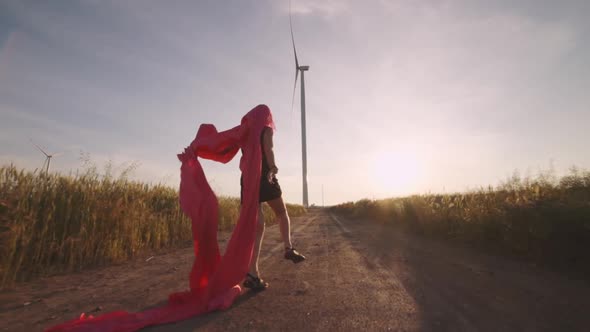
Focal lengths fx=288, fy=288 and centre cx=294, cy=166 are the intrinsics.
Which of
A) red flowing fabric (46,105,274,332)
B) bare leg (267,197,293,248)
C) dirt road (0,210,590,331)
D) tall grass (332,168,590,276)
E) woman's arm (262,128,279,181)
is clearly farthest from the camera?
tall grass (332,168,590,276)

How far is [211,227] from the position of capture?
3.27 meters

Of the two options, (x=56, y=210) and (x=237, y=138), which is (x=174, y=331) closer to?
(x=237, y=138)

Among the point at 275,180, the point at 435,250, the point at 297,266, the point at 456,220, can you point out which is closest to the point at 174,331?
the point at 275,180

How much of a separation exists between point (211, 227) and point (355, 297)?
1.71 meters

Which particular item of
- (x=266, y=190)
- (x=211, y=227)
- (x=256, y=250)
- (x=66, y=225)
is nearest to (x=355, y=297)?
(x=256, y=250)

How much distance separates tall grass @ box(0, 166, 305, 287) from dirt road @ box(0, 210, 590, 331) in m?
0.34

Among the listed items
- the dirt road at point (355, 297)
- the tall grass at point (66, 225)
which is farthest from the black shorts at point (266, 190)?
the tall grass at point (66, 225)

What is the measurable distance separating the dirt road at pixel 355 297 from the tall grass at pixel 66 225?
345 mm

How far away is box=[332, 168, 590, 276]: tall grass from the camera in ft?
12.8

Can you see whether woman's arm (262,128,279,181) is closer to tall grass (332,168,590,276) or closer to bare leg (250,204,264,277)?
bare leg (250,204,264,277)

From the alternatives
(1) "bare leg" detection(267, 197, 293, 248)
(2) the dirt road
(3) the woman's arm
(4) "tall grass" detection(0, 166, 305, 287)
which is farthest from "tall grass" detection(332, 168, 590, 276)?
(4) "tall grass" detection(0, 166, 305, 287)

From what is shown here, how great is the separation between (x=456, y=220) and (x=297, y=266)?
4742 millimetres

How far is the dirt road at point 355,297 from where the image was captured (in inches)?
88.1

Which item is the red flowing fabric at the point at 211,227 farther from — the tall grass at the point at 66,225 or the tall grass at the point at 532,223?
the tall grass at the point at 532,223
